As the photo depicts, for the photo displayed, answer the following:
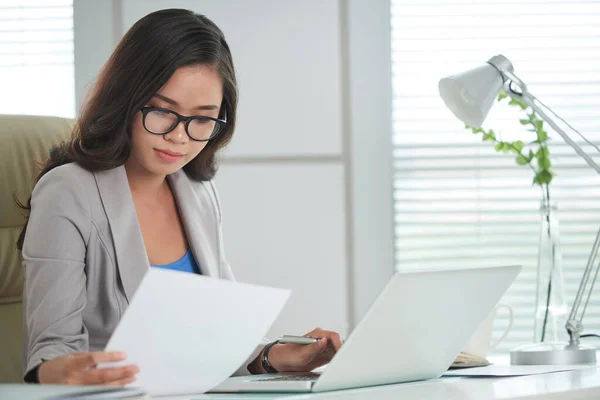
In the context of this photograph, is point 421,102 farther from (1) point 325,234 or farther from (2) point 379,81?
(1) point 325,234

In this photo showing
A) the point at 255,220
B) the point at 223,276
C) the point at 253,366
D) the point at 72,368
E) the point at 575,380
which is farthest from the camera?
the point at 255,220


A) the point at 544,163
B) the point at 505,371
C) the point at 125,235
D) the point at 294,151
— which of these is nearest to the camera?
the point at 505,371

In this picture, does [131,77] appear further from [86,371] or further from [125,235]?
[86,371]

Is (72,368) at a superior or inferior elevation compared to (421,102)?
inferior

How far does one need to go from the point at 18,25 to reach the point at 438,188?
147 cm

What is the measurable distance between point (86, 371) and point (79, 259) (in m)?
0.44

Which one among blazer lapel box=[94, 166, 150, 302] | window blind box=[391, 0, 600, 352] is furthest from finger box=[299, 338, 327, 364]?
window blind box=[391, 0, 600, 352]

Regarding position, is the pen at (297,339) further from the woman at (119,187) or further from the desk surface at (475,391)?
the desk surface at (475,391)

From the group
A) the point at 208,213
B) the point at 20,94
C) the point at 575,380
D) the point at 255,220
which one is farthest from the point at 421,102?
the point at 575,380

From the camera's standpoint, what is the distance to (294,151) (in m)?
2.56

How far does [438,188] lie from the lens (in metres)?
2.67

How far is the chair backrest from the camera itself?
171 centimetres

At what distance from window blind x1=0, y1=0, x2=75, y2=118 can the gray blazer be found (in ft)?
3.93

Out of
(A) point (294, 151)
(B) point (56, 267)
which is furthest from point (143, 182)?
(A) point (294, 151)
